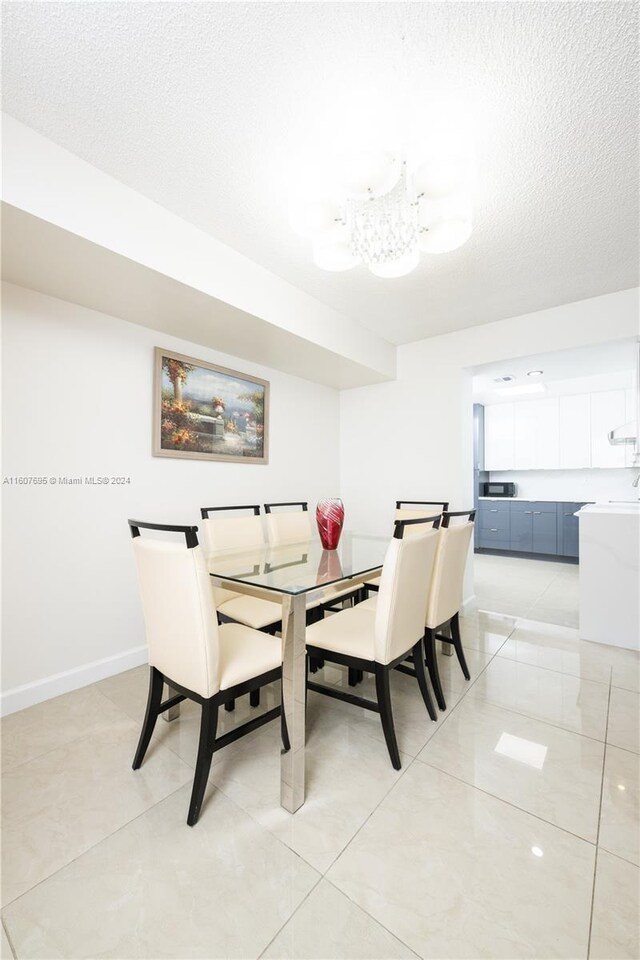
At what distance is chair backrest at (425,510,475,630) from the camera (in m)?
1.96

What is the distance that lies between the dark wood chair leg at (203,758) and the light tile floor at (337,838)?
0.21 feet

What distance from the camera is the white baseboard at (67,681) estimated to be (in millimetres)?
2014

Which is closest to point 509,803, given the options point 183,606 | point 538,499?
point 183,606

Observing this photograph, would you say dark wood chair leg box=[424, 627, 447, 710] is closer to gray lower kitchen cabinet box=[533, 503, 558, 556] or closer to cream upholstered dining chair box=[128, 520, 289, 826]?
cream upholstered dining chair box=[128, 520, 289, 826]

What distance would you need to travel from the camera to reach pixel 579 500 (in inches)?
222

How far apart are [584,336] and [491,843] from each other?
3316 millimetres

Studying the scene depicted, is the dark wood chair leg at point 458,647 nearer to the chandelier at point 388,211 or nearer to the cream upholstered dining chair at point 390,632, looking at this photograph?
the cream upholstered dining chair at point 390,632

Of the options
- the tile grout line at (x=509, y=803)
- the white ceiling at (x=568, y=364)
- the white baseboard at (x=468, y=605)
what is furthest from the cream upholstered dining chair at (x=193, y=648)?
the white ceiling at (x=568, y=364)

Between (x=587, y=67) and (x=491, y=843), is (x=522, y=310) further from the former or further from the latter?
(x=491, y=843)

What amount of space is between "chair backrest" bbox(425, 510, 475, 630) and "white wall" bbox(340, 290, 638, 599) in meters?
1.58

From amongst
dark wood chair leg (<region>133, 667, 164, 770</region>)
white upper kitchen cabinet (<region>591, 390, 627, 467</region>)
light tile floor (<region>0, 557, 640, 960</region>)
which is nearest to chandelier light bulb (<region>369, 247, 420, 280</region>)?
dark wood chair leg (<region>133, 667, 164, 770</region>)

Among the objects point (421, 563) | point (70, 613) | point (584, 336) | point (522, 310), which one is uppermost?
point (522, 310)

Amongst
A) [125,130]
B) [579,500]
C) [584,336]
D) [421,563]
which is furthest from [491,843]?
[579,500]

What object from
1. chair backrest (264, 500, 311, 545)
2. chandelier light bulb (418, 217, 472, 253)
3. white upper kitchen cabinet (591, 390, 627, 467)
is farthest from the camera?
white upper kitchen cabinet (591, 390, 627, 467)
